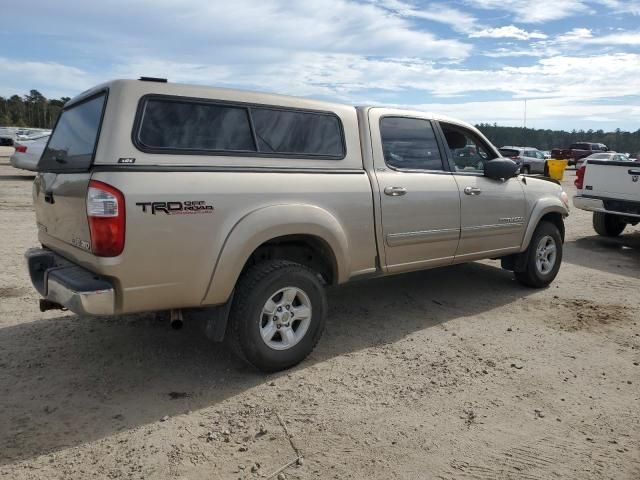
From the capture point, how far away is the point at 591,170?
943cm

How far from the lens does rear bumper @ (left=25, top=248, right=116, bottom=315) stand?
3.02m

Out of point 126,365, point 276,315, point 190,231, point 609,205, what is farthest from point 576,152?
point 190,231

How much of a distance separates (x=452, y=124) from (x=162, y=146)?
10.1ft

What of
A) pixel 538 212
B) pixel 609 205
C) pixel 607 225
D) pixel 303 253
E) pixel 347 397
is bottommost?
pixel 347 397

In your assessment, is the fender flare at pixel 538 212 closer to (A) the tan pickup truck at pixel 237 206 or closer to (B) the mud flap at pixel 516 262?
(B) the mud flap at pixel 516 262

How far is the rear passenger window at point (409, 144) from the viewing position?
454cm

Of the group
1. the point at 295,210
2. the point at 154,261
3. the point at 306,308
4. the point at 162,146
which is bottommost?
the point at 306,308

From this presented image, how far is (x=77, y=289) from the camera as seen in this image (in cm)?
304

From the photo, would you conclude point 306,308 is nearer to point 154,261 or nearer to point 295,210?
point 295,210

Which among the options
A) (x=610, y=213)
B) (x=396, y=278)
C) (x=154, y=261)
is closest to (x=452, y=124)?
(x=396, y=278)

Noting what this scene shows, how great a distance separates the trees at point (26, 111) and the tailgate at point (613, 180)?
69.4m

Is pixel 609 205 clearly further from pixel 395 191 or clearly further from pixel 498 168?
pixel 395 191

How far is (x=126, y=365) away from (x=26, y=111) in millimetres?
80126

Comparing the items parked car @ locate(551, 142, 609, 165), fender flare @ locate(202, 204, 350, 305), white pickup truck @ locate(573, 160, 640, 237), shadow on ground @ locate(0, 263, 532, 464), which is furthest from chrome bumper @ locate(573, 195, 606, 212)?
parked car @ locate(551, 142, 609, 165)
